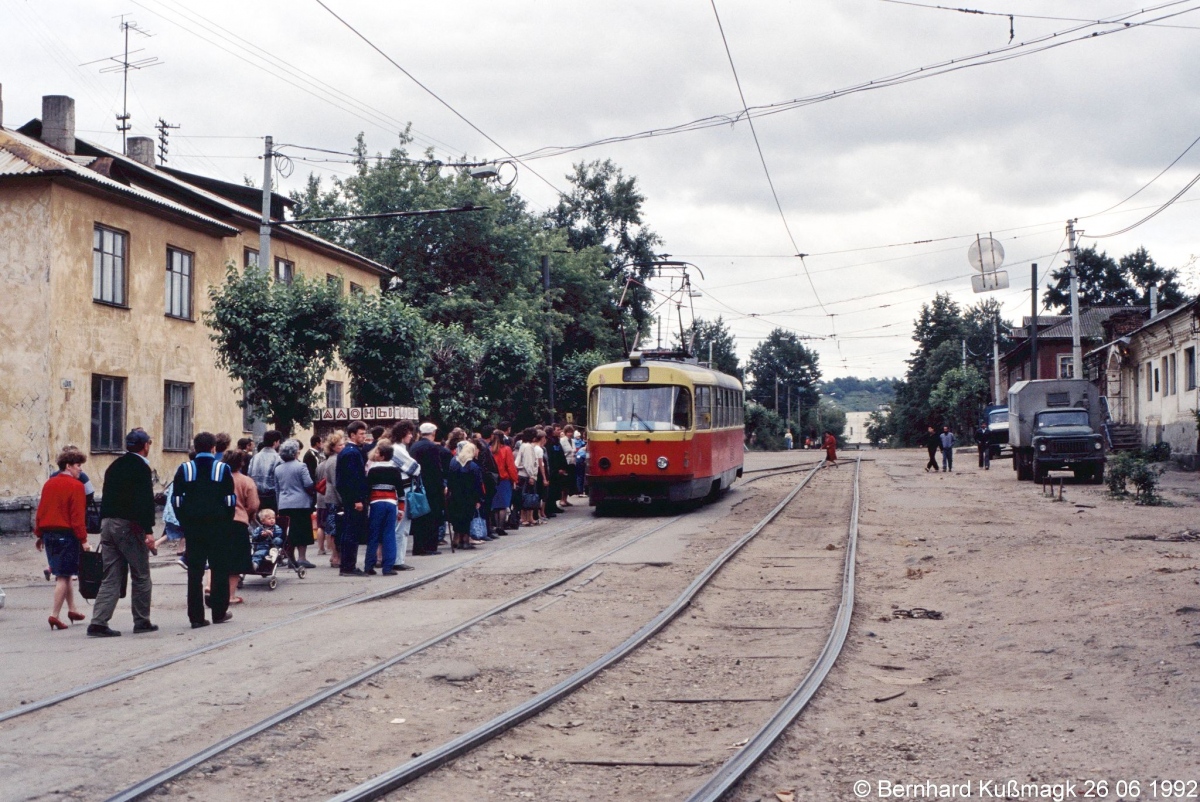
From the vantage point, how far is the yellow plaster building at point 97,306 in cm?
2353

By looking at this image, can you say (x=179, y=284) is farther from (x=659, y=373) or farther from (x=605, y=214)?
(x=605, y=214)

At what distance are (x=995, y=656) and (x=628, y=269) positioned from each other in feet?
183

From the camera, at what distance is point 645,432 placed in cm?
2289

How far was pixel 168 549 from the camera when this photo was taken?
768 inches

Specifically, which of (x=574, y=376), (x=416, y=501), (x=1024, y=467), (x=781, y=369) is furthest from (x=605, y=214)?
(x=781, y=369)

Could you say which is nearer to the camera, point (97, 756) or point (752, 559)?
point (97, 756)

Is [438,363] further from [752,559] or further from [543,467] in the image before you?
[752,559]

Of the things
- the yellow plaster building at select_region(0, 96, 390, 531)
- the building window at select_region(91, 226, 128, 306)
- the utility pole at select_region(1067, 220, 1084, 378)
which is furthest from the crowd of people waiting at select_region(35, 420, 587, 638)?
the utility pole at select_region(1067, 220, 1084, 378)

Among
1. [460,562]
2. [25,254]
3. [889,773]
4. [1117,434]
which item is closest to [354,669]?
[889,773]

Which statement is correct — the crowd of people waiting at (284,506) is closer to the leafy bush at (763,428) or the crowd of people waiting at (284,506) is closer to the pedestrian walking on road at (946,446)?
the pedestrian walking on road at (946,446)

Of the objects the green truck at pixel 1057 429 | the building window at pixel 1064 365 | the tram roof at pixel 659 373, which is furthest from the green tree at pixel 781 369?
the tram roof at pixel 659 373

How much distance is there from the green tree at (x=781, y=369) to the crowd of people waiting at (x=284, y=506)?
371 ft

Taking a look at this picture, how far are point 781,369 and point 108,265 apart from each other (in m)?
116

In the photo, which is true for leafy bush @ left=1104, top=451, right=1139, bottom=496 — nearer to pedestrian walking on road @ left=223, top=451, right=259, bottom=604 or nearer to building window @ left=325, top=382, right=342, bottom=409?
pedestrian walking on road @ left=223, top=451, right=259, bottom=604
